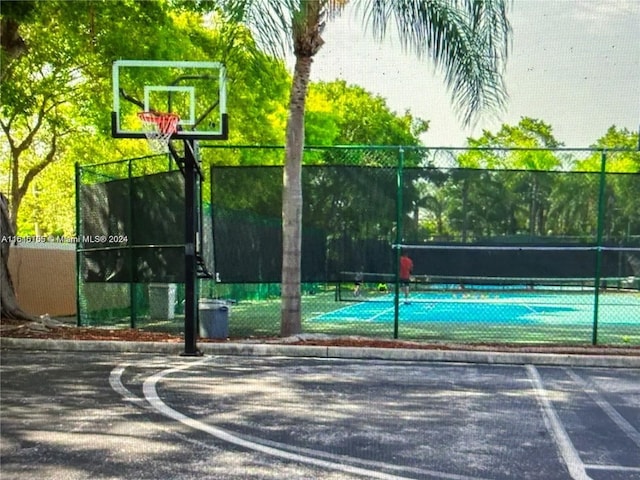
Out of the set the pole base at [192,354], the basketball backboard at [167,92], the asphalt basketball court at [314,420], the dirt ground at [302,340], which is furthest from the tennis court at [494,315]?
the basketball backboard at [167,92]

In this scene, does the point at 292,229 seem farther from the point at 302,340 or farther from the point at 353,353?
the point at 353,353

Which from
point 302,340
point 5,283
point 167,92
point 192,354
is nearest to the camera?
point 192,354

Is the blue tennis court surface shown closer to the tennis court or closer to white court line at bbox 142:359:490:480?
the tennis court

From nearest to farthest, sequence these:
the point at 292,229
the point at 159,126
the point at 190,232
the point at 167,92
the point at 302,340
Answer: the point at 190,232, the point at 159,126, the point at 302,340, the point at 292,229, the point at 167,92

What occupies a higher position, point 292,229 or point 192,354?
point 292,229

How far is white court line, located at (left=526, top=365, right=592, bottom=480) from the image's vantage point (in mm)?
4543

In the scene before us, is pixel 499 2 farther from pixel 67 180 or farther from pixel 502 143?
pixel 502 143

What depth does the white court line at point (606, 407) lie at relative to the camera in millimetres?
5496

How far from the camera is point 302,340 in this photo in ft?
33.0

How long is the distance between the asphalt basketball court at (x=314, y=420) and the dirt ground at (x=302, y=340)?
1.02m

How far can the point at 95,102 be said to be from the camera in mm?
18031

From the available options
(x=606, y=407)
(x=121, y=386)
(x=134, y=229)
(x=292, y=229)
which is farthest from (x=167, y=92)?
(x=606, y=407)

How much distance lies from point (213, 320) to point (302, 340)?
1571 mm

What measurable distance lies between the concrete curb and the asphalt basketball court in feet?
1.15
